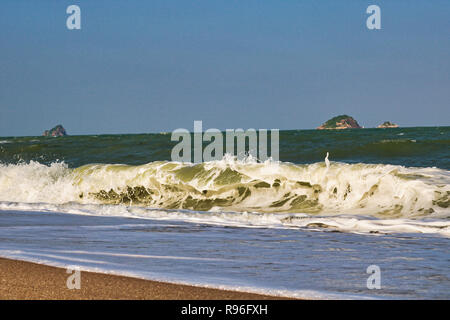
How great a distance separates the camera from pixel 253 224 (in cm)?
787

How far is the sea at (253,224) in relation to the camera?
429cm

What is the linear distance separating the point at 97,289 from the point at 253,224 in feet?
14.3

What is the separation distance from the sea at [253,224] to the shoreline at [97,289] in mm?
170

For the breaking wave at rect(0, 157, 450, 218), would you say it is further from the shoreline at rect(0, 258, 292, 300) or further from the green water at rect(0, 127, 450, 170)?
the shoreline at rect(0, 258, 292, 300)

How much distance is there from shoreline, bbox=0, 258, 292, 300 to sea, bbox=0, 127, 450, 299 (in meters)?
0.17

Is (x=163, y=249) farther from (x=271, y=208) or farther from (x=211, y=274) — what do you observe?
(x=271, y=208)

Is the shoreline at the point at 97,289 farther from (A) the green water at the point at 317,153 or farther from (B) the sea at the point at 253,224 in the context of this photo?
(A) the green water at the point at 317,153

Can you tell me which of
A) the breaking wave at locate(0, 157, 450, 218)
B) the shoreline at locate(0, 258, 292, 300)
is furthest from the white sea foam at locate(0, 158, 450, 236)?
the shoreline at locate(0, 258, 292, 300)

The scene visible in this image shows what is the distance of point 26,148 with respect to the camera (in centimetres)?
2614

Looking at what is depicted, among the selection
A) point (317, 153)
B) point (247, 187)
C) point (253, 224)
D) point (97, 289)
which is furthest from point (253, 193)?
point (97, 289)

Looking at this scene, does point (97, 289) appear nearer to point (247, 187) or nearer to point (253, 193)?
point (253, 193)

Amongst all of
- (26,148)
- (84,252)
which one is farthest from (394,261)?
(26,148)

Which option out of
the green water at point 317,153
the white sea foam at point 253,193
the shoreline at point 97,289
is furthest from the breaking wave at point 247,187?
the shoreline at point 97,289

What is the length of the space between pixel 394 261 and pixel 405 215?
12.2ft
